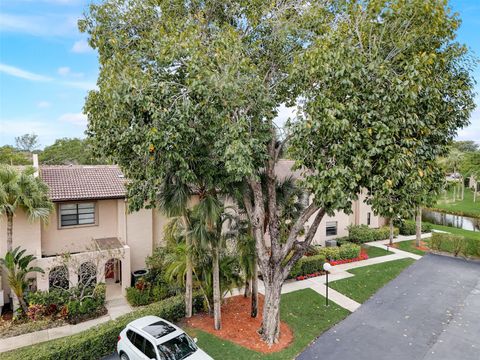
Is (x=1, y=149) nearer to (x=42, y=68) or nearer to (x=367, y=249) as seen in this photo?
(x=42, y=68)

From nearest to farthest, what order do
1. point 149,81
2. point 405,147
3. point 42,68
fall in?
point 405,147 → point 149,81 → point 42,68

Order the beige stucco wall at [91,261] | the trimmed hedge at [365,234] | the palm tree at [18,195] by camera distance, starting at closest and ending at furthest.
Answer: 1. the palm tree at [18,195]
2. the beige stucco wall at [91,261]
3. the trimmed hedge at [365,234]

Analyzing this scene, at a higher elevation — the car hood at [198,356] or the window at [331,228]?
the window at [331,228]

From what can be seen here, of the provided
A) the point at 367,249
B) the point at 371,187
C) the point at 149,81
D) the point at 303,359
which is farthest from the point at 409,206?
the point at 367,249

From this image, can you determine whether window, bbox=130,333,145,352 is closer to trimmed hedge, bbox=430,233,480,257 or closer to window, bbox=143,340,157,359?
window, bbox=143,340,157,359

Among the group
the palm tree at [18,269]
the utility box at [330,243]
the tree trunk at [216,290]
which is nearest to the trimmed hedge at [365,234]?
the utility box at [330,243]

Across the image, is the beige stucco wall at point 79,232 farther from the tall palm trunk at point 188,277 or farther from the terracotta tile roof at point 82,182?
the tall palm trunk at point 188,277

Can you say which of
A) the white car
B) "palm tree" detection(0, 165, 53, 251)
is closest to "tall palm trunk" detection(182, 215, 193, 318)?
the white car
